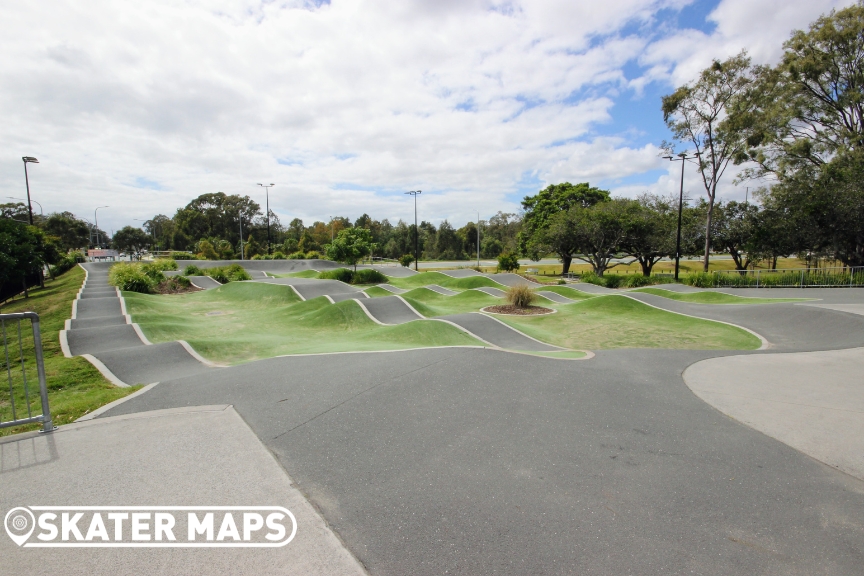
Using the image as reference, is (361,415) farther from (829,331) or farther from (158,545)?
(829,331)

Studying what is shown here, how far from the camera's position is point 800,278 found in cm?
2128

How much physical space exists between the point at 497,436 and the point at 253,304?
18.0m

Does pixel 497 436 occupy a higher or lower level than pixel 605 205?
lower

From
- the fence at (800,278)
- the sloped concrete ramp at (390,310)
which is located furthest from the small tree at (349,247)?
the fence at (800,278)

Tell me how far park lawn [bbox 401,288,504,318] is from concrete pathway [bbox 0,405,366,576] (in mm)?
12203

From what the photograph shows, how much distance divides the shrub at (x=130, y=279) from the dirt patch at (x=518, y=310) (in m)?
18.7

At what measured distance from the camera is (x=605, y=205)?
114ft

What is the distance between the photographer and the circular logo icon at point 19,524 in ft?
8.42

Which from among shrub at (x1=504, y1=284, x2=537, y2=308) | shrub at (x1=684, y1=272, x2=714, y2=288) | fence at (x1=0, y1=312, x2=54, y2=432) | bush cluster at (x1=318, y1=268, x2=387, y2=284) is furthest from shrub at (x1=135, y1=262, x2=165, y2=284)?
shrub at (x1=684, y1=272, x2=714, y2=288)

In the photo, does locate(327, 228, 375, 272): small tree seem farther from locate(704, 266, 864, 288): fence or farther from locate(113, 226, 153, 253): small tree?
locate(113, 226, 153, 253): small tree

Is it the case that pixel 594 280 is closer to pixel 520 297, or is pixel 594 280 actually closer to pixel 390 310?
pixel 520 297

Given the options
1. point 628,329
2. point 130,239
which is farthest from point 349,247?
point 130,239

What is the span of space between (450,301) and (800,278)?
59.3 ft

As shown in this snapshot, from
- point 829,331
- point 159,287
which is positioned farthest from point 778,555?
point 159,287
